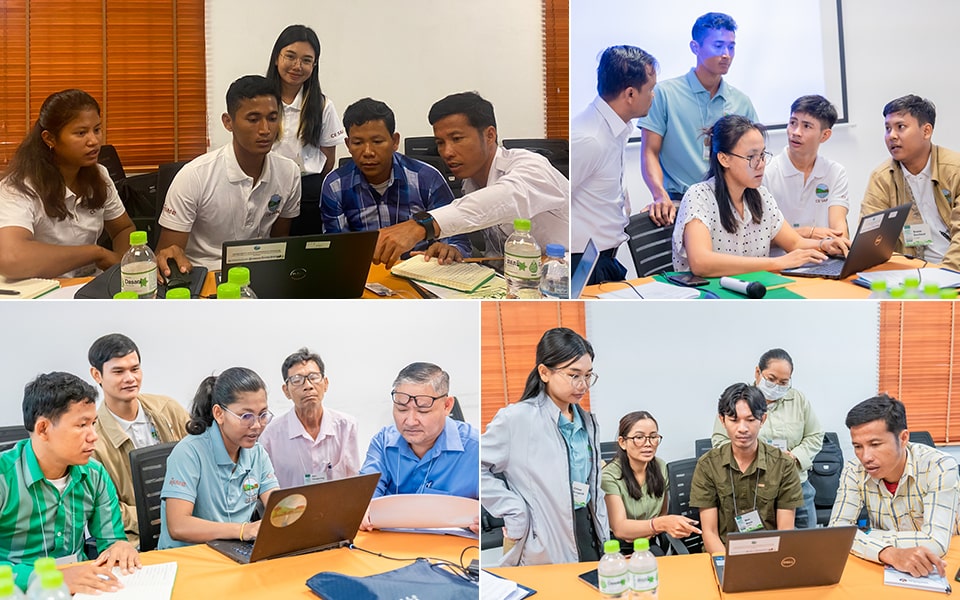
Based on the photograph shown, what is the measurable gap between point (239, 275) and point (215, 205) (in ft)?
2.75

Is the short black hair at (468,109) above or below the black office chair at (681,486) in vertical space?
above

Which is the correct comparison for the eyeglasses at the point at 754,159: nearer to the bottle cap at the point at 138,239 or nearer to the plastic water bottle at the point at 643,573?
the plastic water bottle at the point at 643,573

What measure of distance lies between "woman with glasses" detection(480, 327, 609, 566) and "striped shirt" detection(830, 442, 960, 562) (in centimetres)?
83

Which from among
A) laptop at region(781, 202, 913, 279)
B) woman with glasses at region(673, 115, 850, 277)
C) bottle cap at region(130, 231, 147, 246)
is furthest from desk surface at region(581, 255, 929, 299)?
bottle cap at region(130, 231, 147, 246)

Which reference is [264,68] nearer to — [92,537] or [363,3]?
[363,3]

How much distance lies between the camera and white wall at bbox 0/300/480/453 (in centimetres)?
267

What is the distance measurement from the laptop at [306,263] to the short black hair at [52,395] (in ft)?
1.81

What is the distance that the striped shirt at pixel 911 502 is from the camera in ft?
9.16

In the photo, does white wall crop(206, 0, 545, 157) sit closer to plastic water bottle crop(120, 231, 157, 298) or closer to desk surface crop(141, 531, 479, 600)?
plastic water bottle crop(120, 231, 157, 298)

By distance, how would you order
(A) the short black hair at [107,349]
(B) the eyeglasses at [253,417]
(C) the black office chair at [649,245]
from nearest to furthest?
(A) the short black hair at [107,349] < (B) the eyeglasses at [253,417] < (C) the black office chair at [649,245]

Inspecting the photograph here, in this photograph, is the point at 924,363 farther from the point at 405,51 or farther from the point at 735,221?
the point at 405,51

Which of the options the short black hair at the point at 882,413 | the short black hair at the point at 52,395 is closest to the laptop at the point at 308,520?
the short black hair at the point at 52,395

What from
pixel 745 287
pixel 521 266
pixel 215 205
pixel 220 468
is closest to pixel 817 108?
pixel 745 287

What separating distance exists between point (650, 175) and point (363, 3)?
1.37 metres
